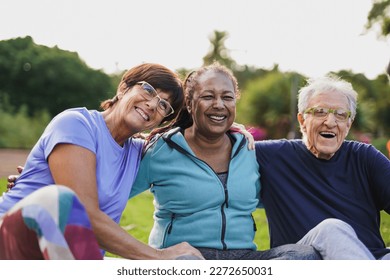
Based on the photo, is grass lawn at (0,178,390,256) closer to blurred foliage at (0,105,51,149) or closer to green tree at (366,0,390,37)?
green tree at (366,0,390,37)

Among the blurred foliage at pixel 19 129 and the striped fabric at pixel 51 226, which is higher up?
the striped fabric at pixel 51 226

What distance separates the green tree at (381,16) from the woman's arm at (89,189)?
5.27 m

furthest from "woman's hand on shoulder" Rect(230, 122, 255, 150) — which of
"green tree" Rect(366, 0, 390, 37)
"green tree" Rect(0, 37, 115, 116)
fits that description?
"green tree" Rect(0, 37, 115, 116)

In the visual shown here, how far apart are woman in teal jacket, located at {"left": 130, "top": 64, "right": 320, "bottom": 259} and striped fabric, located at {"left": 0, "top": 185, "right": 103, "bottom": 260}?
103 centimetres

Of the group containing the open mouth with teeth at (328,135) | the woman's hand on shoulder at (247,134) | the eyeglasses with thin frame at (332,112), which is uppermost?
the eyeglasses with thin frame at (332,112)

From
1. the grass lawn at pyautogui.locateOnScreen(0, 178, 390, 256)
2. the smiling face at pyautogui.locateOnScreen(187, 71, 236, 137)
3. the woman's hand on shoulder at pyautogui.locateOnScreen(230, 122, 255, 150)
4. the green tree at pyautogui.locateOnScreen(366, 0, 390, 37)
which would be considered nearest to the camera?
the smiling face at pyautogui.locateOnScreen(187, 71, 236, 137)

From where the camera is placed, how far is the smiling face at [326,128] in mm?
3236

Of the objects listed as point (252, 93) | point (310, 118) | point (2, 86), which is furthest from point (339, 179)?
point (252, 93)

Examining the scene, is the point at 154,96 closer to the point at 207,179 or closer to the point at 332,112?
the point at 207,179

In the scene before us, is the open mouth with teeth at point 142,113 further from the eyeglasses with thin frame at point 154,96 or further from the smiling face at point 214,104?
the smiling face at point 214,104

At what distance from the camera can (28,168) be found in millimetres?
2682

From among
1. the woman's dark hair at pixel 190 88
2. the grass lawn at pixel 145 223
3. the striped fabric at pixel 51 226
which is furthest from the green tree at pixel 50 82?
the striped fabric at pixel 51 226

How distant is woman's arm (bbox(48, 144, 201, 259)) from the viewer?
8.30 ft
